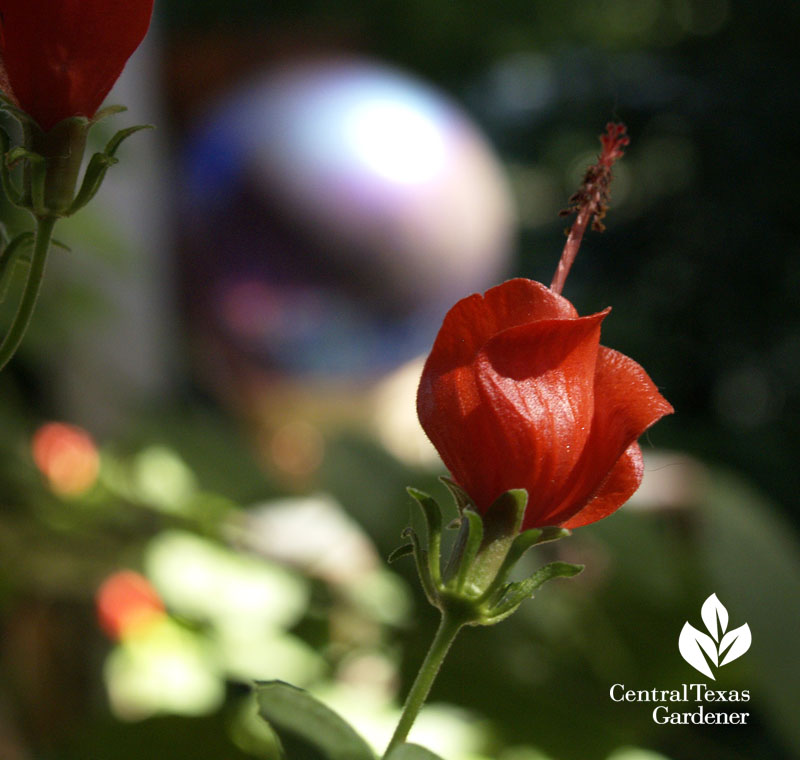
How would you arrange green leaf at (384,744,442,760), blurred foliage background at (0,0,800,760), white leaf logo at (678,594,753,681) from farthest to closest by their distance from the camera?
blurred foliage background at (0,0,800,760)
white leaf logo at (678,594,753,681)
green leaf at (384,744,442,760)

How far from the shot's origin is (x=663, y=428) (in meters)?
2.09

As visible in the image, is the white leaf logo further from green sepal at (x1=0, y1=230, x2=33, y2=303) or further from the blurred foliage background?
green sepal at (x1=0, y1=230, x2=33, y2=303)

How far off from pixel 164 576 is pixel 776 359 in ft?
5.91

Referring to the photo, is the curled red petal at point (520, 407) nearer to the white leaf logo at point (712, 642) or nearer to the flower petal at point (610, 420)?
the flower petal at point (610, 420)

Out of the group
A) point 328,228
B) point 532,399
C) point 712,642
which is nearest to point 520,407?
point 532,399

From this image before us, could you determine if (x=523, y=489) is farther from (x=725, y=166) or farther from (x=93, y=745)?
(x=725, y=166)

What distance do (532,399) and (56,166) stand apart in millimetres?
82

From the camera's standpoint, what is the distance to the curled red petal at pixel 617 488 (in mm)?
148

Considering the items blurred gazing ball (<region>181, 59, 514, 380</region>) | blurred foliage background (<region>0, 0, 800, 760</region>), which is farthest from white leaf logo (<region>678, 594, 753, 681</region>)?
blurred gazing ball (<region>181, 59, 514, 380</region>)

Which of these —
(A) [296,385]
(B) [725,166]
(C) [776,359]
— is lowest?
(A) [296,385]

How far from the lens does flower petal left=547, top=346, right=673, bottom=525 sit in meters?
0.14

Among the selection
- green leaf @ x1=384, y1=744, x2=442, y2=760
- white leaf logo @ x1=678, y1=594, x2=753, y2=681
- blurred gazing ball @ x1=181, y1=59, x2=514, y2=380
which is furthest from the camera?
blurred gazing ball @ x1=181, y1=59, x2=514, y2=380

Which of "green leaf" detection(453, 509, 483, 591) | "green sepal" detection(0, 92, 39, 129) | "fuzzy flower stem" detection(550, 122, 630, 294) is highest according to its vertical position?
"fuzzy flower stem" detection(550, 122, 630, 294)

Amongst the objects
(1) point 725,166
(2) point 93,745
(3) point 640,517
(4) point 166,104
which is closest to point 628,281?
(1) point 725,166
